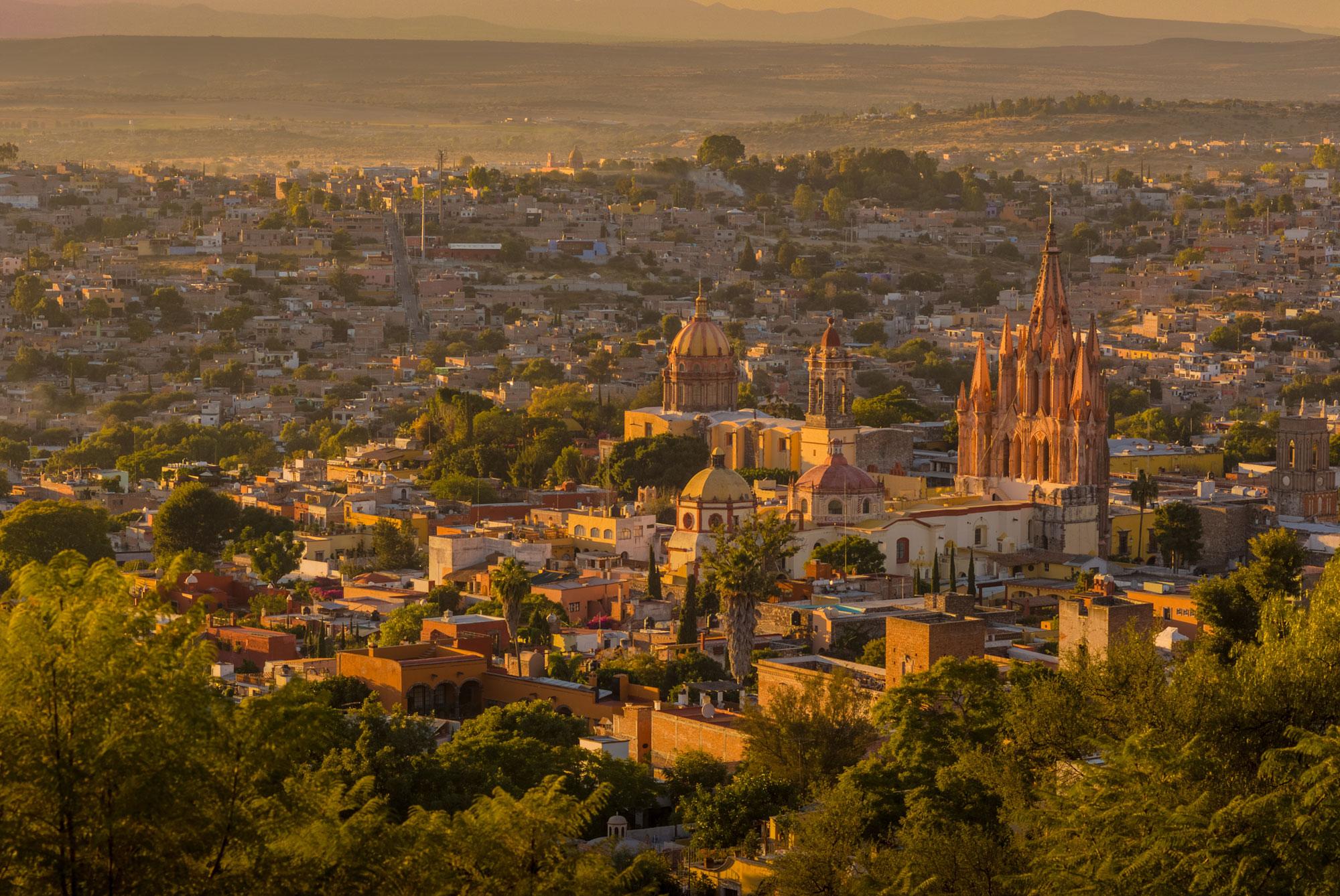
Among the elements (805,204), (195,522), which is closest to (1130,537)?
(195,522)

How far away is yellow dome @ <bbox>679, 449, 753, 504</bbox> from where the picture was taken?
2254 inches

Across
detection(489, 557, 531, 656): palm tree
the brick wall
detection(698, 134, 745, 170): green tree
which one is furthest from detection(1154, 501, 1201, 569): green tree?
detection(698, 134, 745, 170): green tree

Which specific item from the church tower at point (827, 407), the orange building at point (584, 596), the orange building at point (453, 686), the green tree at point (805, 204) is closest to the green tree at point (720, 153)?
the green tree at point (805, 204)

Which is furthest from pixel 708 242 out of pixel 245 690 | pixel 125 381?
pixel 245 690

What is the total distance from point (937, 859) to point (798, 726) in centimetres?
825

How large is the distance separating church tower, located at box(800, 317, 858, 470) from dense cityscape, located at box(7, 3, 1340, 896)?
0.16 metres

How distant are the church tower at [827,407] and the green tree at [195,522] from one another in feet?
46.1

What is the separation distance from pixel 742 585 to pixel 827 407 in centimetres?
2500

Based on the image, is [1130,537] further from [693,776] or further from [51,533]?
[693,776]

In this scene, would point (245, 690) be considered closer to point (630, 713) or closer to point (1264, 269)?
point (630, 713)

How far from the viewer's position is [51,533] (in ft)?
190

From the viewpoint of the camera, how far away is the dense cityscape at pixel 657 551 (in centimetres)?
2006

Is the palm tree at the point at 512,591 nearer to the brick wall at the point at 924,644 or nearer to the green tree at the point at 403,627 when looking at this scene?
the green tree at the point at 403,627

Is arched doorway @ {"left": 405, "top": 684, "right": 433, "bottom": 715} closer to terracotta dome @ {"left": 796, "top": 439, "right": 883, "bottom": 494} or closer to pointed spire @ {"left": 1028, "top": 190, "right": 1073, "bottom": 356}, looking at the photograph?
terracotta dome @ {"left": 796, "top": 439, "right": 883, "bottom": 494}
